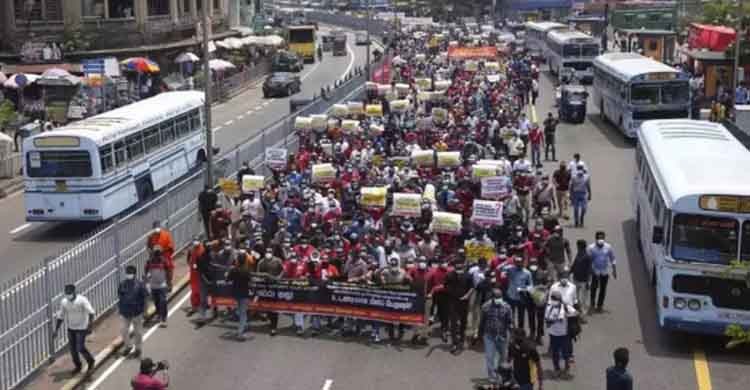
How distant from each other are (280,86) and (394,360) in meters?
45.4

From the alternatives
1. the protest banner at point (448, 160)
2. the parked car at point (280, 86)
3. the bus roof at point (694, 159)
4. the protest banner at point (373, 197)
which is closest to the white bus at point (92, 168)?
the protest banner at point (373, 197)

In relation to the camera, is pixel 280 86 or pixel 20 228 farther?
pixel 280 86

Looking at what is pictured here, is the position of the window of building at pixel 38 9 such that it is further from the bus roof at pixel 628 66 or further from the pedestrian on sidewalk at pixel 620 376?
the pedestrian on sidewalk at pixel 620 376

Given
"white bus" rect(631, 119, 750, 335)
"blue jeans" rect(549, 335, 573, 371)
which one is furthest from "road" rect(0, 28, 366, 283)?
"white bus" rect(631, 119, 750, 335)

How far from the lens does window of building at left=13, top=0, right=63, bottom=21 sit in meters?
63.0

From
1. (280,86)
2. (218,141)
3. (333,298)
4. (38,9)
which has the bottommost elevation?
(218,141)

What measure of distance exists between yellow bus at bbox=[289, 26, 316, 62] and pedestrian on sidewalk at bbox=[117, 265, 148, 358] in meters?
70.1

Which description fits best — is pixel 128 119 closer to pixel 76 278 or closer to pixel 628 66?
pixel 76 278

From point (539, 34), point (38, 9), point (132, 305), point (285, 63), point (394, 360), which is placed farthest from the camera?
point (539, 34)

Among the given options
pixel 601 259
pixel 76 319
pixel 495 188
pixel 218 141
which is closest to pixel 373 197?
pixel 495 188

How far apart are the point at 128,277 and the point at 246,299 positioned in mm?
2210

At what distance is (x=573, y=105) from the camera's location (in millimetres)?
45031

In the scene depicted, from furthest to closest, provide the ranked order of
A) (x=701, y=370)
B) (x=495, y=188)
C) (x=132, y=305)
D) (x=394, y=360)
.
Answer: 1. (x=495, y=188)
2. (x=394, y=360)
3. (x=132, y=305)
4. (x=701, y=370)

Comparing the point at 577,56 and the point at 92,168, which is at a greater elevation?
the point at 92,168
